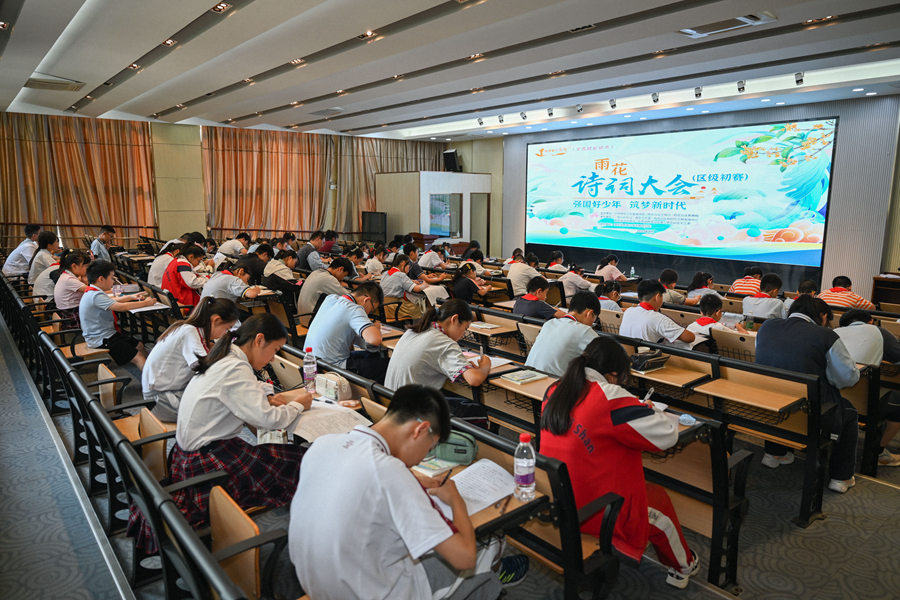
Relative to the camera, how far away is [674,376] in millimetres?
3551

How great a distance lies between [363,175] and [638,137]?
8.21 m

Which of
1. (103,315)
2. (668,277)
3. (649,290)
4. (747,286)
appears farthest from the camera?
(747,286)

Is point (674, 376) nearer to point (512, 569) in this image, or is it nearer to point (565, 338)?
point (565, 338)

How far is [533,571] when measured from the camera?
8.79ft

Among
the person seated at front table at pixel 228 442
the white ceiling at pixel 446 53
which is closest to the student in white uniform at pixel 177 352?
the person seated at front table at pixel 228 442

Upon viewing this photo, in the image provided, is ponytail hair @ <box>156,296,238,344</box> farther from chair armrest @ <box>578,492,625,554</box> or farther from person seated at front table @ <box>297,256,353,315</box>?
person seated at front table @ <box>297,256,353,315</box>

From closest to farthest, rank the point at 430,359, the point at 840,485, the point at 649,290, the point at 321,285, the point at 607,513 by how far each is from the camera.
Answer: the point at 607,513 < the point at 430,359 < the point at 840,485 < the point at 649,290 < the point at 321,285

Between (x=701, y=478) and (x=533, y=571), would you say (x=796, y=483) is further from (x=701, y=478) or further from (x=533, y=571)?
(x=533, y=571)

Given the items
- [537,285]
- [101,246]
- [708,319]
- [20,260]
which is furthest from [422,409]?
[101,246]

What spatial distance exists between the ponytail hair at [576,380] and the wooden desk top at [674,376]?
121 centimetres

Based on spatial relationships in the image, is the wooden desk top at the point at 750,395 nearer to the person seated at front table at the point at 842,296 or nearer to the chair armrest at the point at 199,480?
the chair armrest at the point at 199,480

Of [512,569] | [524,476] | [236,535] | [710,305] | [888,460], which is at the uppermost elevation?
[710,305]

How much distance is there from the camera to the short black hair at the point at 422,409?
66.5 inches

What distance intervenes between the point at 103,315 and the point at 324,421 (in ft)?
11.3
